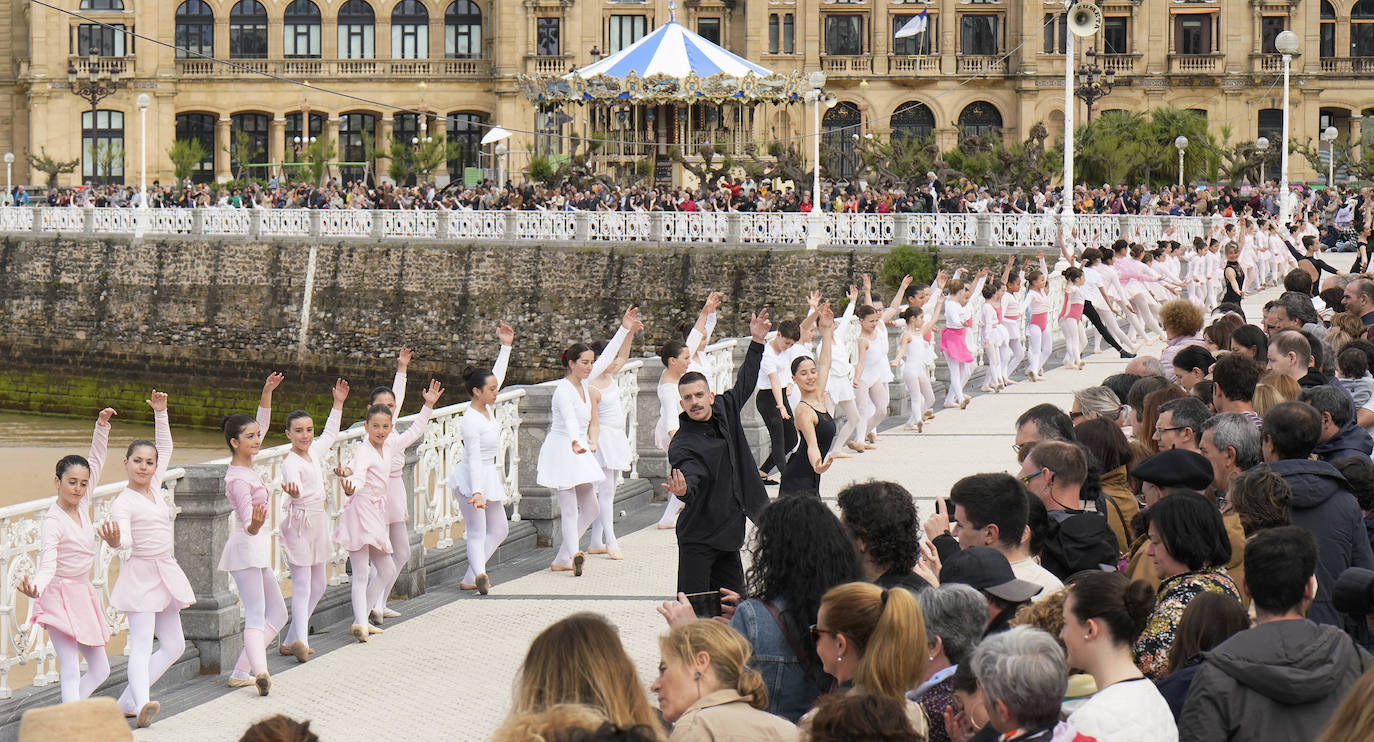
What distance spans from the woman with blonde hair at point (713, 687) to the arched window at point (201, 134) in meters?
59.0

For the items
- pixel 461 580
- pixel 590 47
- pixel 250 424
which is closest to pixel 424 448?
pixel 461 580

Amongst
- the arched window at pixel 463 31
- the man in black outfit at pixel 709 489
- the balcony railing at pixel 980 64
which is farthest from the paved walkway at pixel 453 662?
the arched window at pixel 463 31

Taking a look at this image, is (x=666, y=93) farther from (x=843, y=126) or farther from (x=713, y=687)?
(x=713, y=687)

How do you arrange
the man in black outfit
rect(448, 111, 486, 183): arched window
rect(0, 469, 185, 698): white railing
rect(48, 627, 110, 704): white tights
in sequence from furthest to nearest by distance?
rect(448, 111, 486, 183): arched window
rect(0, 469, 185, 698): white railing
the man in black outfit
rect(48, 627, 110, 704): white tights

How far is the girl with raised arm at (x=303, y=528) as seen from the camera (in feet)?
30.8

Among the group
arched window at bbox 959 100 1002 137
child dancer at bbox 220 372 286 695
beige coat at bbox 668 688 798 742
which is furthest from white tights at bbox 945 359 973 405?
arched window at bbox 959 100 1002 137

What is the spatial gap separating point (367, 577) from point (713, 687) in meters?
5.05

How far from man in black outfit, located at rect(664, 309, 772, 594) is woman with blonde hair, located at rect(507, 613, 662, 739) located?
325 centimetres

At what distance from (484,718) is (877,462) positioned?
23.6 ft

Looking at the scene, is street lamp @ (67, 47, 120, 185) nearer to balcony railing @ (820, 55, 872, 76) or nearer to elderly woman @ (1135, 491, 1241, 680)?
balcony railing @ (820, 55, 872, 76)

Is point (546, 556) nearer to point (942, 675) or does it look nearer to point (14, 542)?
point (14, 542)

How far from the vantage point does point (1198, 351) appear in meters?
10.4

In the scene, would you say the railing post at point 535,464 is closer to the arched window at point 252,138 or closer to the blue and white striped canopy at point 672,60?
the blue and white striped canopy at point 672,60

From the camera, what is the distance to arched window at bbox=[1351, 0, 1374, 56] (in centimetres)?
6019
